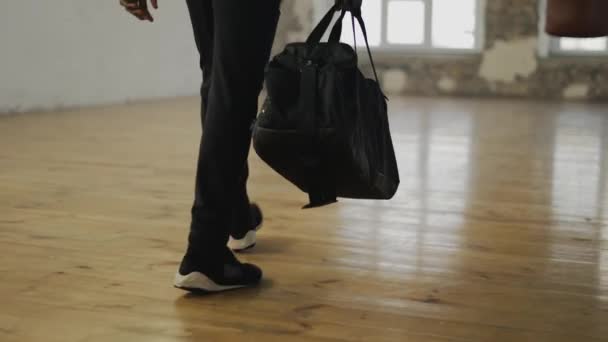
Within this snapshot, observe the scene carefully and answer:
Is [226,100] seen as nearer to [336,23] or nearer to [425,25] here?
[336,23]

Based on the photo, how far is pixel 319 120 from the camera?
4.44 ft

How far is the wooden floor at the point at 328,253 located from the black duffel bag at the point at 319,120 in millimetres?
311

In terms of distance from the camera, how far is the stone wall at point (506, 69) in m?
7.53

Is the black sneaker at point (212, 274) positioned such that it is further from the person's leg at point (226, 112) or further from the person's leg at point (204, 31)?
the person's leg at point (204, 31)

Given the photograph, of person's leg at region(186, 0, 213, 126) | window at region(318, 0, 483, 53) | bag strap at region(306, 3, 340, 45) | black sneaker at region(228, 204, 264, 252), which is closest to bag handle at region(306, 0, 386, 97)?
bag strap at region(306, 3, 340, 45)

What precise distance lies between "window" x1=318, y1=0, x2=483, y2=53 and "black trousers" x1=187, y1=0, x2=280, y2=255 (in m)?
6.68

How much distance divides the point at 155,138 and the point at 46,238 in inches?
93.5

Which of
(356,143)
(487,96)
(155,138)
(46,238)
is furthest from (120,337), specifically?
(487,96)

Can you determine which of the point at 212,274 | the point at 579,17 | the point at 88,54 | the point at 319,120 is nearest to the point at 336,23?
the point at 319,120

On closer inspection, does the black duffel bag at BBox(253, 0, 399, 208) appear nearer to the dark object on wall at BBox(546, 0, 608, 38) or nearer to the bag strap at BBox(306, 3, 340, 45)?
the bag strap at BBox(306, 3, 340, 45)

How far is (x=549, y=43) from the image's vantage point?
25.3ft

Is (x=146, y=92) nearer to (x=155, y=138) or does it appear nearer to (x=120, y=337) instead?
(x=155, y=138)

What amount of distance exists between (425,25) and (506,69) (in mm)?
977

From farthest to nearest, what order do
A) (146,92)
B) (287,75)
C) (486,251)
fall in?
1. (146,92)
2. (486,251)
3. (287,75)
